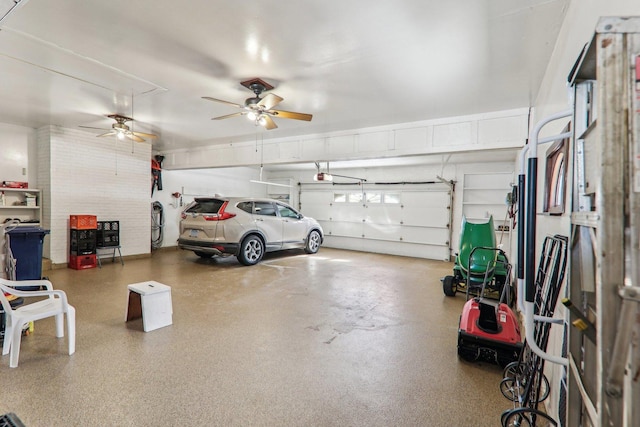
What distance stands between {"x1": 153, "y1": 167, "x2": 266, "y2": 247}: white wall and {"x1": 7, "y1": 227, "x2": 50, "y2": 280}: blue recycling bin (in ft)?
12.1

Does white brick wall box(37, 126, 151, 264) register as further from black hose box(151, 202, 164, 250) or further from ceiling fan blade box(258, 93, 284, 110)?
ceiling fan blade box(258, 93, 284, 110)

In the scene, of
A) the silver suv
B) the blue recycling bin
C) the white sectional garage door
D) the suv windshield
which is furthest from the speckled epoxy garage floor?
the white sectional garage door

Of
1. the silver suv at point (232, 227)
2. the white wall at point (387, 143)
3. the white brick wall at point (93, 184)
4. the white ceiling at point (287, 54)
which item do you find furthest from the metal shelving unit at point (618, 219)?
the white brick wall at point (93, 184)

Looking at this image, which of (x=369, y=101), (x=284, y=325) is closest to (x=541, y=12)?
(x=369, y=101)

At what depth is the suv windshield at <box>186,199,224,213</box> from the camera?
20.6 ft

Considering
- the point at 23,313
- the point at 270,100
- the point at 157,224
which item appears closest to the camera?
the point at 23,313

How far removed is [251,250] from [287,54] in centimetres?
459

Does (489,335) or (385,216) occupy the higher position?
(385,216)

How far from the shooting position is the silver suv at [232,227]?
6109 mm

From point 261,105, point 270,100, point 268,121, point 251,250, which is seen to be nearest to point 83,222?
point 251,250

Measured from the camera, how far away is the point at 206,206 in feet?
20.9

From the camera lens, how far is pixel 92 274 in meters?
5.50

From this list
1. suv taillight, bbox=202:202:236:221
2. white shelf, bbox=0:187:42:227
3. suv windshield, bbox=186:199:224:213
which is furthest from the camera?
suv windshield, bbox=186:199:224:213

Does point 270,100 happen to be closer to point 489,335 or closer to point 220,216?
point 489,335
